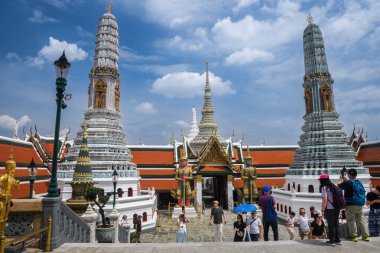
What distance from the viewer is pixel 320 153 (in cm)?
2423

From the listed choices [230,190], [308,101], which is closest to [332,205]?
[230,190]

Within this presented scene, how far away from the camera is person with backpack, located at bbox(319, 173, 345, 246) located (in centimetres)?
652

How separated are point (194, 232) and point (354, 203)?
14162 mm

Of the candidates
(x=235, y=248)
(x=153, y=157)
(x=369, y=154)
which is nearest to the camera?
(x=235, y=248)

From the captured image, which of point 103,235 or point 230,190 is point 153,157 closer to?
point 230,190

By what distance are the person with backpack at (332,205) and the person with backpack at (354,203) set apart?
20.7 inches

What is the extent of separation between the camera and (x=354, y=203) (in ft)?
22.6

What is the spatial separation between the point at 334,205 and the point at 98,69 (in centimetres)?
2332

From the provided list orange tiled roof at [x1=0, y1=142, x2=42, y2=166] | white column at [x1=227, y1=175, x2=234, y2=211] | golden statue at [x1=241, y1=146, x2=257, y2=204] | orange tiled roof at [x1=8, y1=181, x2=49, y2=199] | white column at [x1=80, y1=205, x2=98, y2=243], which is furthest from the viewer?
white column at [x1=227, y1=175, x2=234, y2=211]

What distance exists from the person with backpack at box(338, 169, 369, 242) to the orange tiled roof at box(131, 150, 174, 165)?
90.2ft

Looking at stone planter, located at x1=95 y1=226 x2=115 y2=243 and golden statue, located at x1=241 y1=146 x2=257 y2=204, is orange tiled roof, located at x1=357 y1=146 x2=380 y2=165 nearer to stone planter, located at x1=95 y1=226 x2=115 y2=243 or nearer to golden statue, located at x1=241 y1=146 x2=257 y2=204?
golden statue, located at x1=241 y1=146 x2=257 y2=204

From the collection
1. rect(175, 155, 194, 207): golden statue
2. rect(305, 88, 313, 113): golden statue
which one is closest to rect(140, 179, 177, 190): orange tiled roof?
rect(175, 155, 194, 207): golden statue

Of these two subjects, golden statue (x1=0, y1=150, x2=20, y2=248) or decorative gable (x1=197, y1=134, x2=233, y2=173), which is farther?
decorative gable (x1=197, y1=134, x2=233, y2=173)

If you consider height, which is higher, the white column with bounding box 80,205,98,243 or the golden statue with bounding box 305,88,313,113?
the golden statue with bounding box 305,88,313,113
